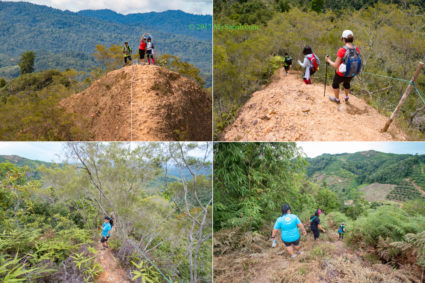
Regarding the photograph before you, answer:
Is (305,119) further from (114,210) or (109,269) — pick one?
(109,269)

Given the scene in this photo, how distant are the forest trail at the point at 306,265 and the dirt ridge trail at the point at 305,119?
1.60 meters

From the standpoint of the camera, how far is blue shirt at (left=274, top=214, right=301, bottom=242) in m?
2.86

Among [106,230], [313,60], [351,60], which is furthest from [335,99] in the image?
[106,230]

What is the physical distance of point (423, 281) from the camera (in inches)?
105

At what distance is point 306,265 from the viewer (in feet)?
9.34

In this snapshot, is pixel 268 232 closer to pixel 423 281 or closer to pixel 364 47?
pixel 423 281

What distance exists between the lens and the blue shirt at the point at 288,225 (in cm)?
286

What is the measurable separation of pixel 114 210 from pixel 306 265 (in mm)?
3132

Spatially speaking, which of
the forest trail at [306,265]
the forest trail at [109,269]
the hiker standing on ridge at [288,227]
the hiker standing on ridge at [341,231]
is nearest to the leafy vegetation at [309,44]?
the hiker standing on ridge at [341,231]

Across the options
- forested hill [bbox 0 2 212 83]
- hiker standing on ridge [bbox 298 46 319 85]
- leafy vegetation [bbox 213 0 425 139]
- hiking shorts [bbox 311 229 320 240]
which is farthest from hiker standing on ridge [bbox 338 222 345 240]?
forested hill [bbox 0 2 212 83]

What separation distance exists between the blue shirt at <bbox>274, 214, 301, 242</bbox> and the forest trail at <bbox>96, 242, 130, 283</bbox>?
91.4 inches

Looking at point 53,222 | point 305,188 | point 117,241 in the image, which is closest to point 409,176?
point 305,188

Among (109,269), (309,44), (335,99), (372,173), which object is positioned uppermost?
(309,44)

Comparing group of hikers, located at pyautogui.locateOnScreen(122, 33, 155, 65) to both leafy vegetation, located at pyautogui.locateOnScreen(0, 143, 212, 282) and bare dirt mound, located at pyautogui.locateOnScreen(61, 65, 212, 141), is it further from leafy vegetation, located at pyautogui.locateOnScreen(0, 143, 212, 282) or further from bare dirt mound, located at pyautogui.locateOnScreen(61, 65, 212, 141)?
leafy vegetation, located at pyautogui.locateOnScreen(0, 143, 212, 282)
